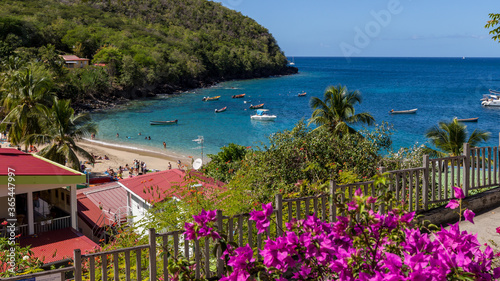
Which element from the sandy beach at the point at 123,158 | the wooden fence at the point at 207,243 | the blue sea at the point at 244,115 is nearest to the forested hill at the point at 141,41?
the blue sea at the point at 244,115

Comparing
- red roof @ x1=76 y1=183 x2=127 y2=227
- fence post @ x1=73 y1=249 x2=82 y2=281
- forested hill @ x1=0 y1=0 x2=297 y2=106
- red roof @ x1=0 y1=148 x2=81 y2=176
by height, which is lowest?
red roof @ x1=76 y1=183 x2=127 y2=227

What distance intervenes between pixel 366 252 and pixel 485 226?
413 cm

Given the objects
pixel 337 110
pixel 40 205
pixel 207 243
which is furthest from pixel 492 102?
pixel 207 243

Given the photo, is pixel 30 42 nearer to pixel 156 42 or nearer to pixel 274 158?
pixel 156 42

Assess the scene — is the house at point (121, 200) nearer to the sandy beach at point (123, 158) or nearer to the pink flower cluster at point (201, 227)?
the pink flower cluster at point (201, 227)

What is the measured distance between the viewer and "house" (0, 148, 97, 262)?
10.3 meters

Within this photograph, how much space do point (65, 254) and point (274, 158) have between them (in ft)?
17.0

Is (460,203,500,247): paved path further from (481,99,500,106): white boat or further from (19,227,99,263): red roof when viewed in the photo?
(481,99,500,106): white boat

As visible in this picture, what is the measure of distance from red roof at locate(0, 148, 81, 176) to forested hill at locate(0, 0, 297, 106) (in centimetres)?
5480

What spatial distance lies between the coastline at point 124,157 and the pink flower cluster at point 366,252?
95.4 feet

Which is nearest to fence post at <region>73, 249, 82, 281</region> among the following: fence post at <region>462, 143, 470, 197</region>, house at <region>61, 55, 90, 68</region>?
fence post at <region>462, 143, 470, 197</region>

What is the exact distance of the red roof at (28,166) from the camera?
35.5ft

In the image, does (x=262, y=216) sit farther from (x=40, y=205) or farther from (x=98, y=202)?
(x=98, y=202)

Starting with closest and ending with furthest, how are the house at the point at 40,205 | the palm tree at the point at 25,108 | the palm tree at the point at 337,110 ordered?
1. the house at the point at 40,205
2. the palm tree at the point at 337,110
3. the palm tree at the point at 25,108
